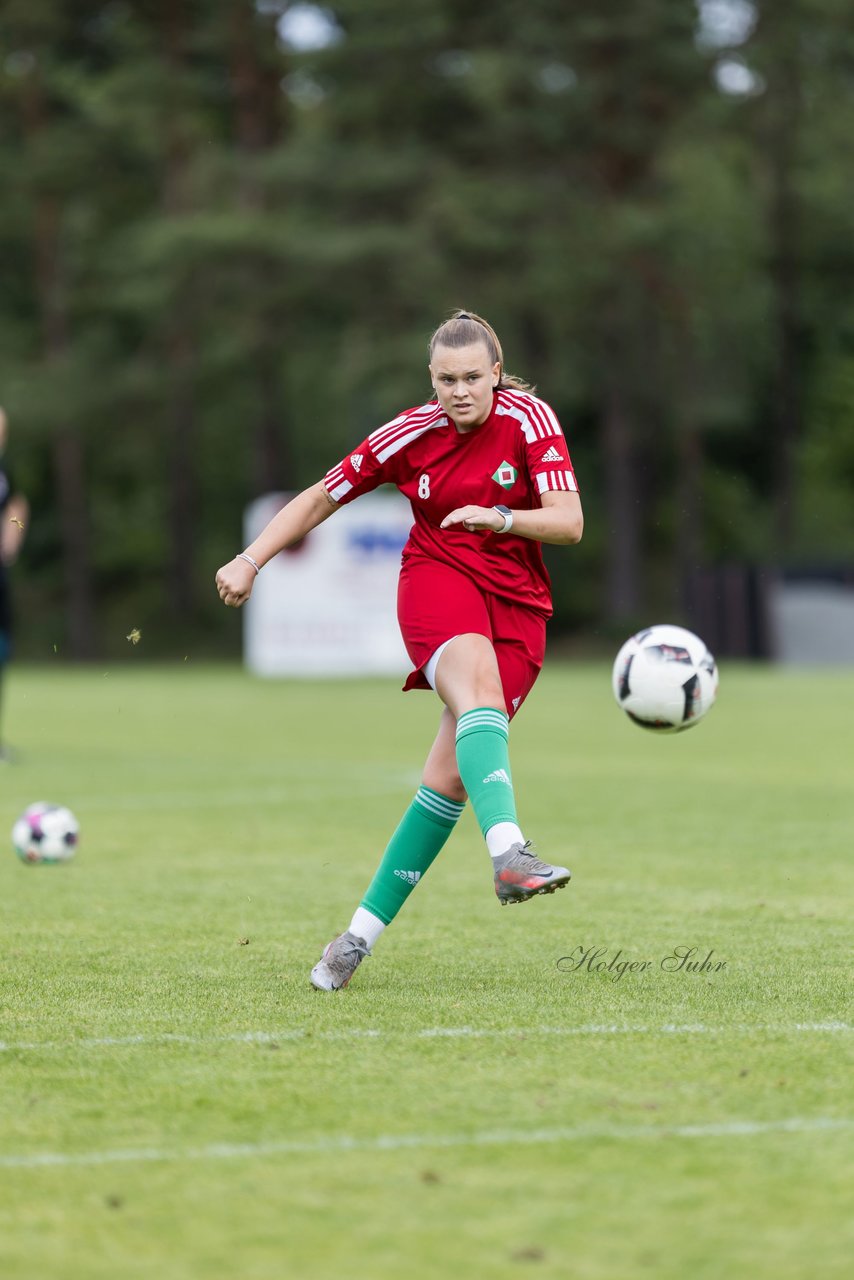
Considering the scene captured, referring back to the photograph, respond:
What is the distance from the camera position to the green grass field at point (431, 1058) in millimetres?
3266

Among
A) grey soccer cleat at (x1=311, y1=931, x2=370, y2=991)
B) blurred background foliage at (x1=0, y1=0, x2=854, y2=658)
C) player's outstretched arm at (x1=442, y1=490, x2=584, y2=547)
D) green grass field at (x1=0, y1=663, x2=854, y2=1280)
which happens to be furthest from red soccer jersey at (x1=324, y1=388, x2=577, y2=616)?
blurred background foliage at (x1=0, y1=0, x2=854, y2=658)

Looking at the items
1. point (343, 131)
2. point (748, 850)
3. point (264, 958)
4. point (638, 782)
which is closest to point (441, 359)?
point (264, 958)

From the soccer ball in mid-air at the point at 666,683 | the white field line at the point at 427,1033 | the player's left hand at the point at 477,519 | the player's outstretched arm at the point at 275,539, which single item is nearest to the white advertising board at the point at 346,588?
the soccer ball in mid-air at the point at 666,683

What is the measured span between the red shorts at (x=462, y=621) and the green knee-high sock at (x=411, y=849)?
1.12ft

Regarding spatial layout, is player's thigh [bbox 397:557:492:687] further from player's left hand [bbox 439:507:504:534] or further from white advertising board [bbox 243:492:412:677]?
white advertising board [bbox 243:492:412:677]

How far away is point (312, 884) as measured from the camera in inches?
312

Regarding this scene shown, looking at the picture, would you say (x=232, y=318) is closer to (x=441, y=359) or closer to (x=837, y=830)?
(x=837, y=830)

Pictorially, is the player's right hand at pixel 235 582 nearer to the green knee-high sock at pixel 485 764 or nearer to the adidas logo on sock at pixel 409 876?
the green knee-high sock at pixel 485 764

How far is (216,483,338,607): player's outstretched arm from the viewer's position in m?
5.54

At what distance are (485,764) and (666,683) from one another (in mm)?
1556

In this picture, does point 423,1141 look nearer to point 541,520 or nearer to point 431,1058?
point 431,1058

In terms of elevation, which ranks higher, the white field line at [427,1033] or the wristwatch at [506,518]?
the wristwatch at [506,518]

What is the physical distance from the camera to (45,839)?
8680 mm

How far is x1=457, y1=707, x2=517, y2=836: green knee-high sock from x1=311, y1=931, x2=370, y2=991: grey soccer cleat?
0.59 meters
